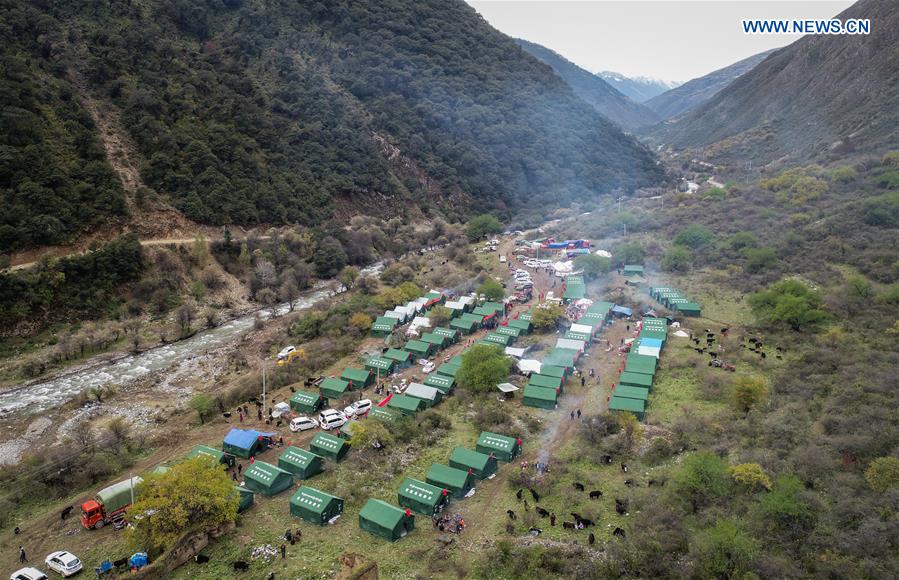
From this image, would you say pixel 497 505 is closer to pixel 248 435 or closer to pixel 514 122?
pixel 248 435

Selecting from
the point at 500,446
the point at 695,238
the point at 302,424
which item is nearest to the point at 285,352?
the point at 302,424

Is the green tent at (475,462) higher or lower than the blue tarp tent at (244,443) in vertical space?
lower

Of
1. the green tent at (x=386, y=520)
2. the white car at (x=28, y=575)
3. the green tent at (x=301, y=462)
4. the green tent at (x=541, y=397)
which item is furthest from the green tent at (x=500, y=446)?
the white car at (x=28, y=575)

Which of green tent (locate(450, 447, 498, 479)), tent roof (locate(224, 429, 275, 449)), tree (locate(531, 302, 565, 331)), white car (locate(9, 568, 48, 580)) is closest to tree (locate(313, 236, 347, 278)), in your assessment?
tree (locate(531, 302, 565, 331))

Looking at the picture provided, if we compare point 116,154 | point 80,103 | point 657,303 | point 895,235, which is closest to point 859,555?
point 657,303

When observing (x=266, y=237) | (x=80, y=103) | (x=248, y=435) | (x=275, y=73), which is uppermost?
(x=275, y=73)

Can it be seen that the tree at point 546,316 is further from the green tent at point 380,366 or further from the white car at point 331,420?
the white car at point 331,420

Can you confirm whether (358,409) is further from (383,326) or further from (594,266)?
(594,266)
